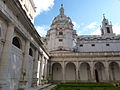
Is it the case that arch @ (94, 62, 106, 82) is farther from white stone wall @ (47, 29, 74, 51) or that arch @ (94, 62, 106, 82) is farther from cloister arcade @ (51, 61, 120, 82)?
white stone wall @ (47, 29, 74, 51)

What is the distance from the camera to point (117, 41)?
144 ft

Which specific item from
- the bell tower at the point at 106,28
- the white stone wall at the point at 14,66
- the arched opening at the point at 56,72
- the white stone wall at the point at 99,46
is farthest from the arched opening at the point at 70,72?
the bell tower at the point at 106,28

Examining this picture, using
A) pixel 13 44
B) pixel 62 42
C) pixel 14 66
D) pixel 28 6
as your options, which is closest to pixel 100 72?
pixel 62 42

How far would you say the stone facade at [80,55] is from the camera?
30.4 meters

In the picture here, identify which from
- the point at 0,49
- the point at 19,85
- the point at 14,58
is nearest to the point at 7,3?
the point at 0,49

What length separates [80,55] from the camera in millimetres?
31031

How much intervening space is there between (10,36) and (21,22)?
3.19 m

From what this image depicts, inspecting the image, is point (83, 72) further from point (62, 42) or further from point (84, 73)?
point (62, 42)

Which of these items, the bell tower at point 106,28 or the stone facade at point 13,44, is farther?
the bell tower at point 106,28

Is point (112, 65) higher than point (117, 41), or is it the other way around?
point (117, 41)

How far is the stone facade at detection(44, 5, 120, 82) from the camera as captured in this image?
30.4 meters

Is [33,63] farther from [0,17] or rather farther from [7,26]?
[0,17]

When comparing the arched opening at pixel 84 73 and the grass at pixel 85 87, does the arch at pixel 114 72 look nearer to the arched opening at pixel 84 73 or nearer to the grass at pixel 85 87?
the arched opening at pixel 84 73

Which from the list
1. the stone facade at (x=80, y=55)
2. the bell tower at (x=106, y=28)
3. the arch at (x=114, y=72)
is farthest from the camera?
the bell tower at (x=106, y=28)
